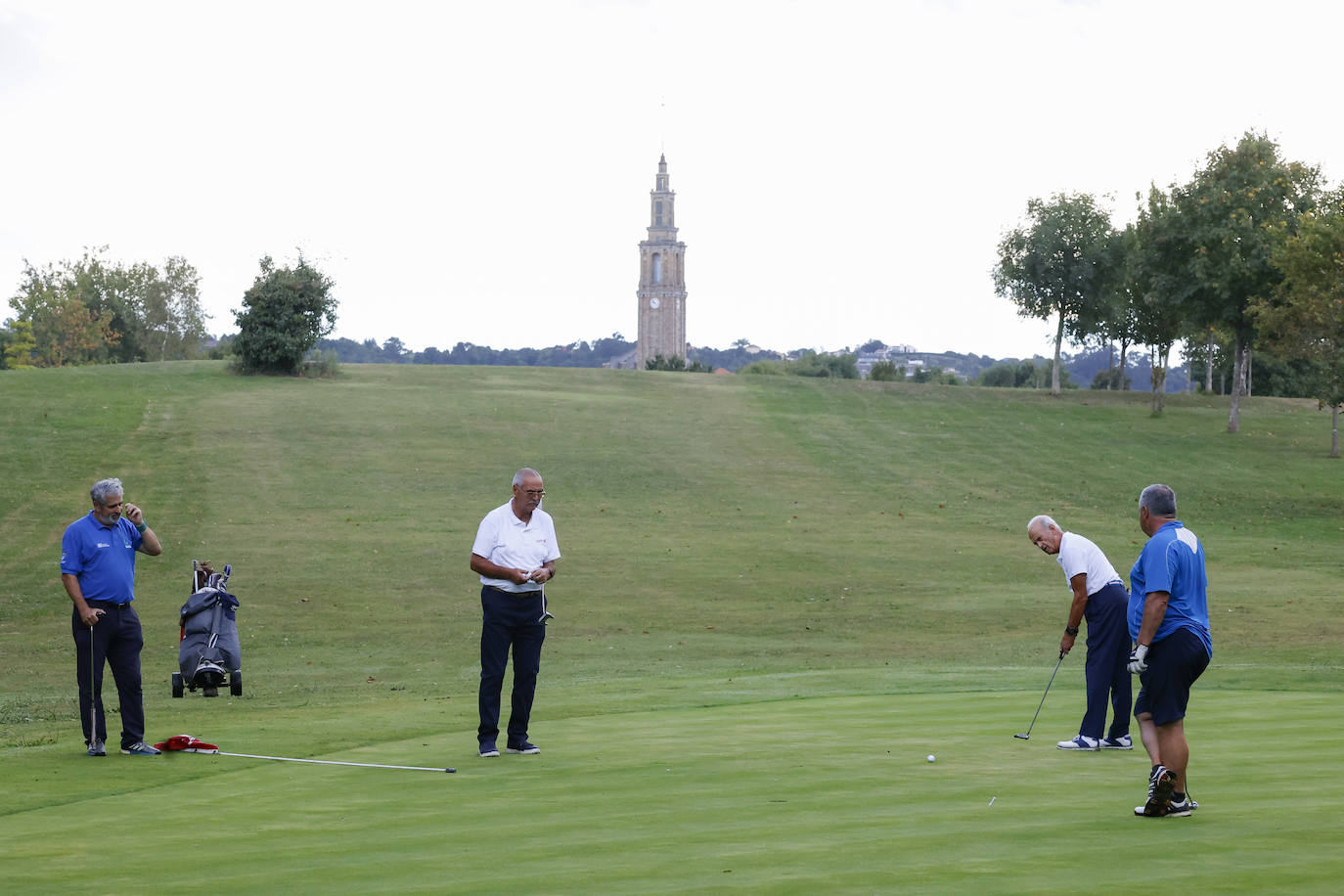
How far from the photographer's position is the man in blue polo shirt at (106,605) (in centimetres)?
1257

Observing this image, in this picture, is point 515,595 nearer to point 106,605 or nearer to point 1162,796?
point 106,605

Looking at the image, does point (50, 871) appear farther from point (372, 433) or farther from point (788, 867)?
point (372, 433)

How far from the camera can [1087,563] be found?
41.7ft

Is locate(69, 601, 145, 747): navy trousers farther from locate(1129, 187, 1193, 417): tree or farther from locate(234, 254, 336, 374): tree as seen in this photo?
locate(234, 254, 336, 374): tree

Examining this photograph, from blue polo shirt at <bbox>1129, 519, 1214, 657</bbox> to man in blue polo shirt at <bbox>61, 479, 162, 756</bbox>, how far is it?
8792 millimetres

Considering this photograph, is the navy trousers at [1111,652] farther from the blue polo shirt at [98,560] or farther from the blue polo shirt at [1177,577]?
the blue polo shirt at [98,560]

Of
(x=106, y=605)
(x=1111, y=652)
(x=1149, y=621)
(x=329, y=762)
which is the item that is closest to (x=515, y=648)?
(x=329, y=762)

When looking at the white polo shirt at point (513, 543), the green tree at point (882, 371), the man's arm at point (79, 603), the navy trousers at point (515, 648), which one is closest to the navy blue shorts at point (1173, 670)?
the white polo shirt at point (513, 543)

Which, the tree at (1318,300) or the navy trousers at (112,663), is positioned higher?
the tree at (1318,300)

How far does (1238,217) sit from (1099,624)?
1957 inches

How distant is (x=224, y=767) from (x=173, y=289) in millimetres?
114166

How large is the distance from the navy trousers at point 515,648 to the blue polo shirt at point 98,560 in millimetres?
3444

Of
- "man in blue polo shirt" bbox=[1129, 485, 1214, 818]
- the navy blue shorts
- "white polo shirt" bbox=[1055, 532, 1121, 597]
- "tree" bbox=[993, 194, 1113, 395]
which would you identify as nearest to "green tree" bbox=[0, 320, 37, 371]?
"tree" bbox=[993, 194, 1113, 395]

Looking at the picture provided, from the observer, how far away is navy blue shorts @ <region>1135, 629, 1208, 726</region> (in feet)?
30.7
